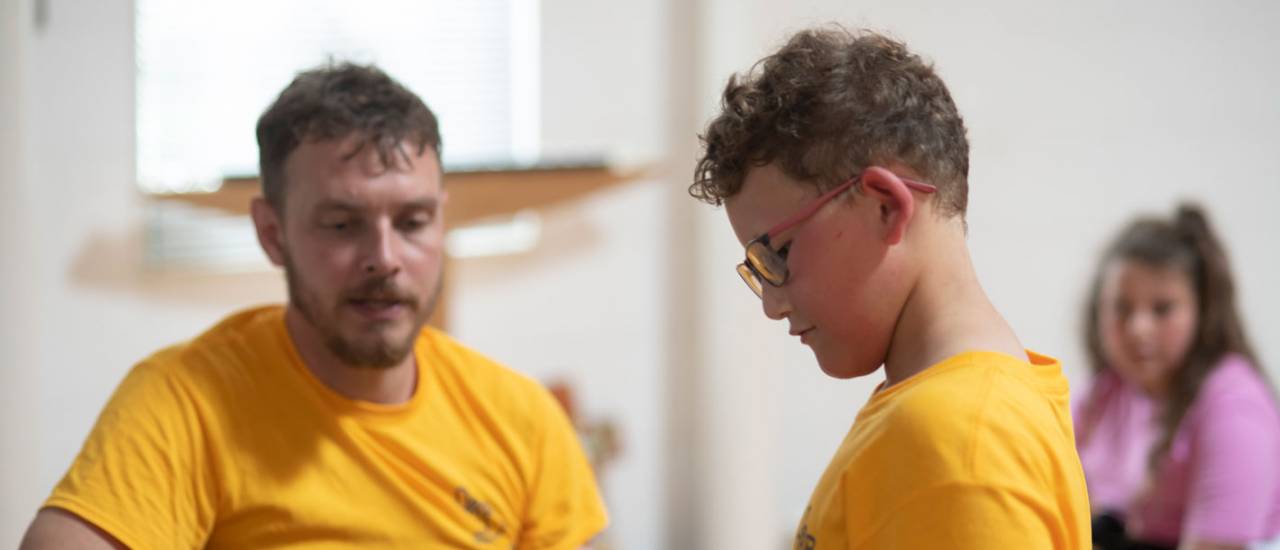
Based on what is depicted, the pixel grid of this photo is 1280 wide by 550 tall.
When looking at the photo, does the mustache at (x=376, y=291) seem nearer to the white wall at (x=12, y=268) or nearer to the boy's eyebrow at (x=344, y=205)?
the boy's eyebrow at (x=344, y=205)

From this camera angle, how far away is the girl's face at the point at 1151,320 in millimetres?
2527

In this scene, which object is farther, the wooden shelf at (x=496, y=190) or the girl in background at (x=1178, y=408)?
the girl in background at (x=1178, y=408)

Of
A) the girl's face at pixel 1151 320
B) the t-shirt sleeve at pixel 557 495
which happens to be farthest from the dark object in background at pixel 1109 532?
the t-shirt sleeve at pixel 557 495

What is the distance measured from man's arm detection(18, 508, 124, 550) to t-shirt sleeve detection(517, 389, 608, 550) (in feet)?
1.64

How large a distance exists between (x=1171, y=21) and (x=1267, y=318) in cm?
96

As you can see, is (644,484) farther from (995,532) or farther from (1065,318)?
(995,532)

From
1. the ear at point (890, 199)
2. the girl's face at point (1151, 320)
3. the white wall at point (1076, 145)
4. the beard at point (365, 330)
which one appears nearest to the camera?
the ear at point (890, 199)

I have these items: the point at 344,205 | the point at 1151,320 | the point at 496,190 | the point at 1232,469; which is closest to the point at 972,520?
the point at 344,205

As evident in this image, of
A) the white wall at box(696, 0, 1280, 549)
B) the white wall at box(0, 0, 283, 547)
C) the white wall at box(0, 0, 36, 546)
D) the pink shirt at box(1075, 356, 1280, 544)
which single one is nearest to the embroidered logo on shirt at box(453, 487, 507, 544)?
the white wall at box(0, 0, 36, 546)

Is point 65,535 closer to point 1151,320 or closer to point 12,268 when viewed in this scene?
point 12,268

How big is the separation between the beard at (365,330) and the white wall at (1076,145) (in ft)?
6.79

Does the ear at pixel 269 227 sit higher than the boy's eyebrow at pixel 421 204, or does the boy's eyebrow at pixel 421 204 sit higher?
the boy's eyebrow at pixel 421 204

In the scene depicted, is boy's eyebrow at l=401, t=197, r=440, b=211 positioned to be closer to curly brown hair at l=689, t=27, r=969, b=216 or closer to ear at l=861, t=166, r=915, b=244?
curly brown hair at l=689, t=27, r=969, b=216

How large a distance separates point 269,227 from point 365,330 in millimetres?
209
